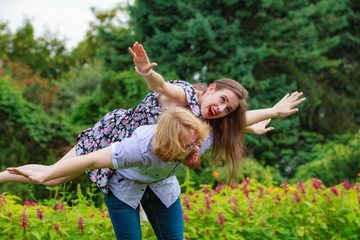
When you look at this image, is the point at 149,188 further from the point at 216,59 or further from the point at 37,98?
the point at 37,98

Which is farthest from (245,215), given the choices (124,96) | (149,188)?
(124,96)

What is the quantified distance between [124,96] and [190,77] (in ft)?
9.36

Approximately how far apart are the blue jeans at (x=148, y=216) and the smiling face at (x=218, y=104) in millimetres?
553

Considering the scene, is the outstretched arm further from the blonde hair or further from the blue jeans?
the blue jeans

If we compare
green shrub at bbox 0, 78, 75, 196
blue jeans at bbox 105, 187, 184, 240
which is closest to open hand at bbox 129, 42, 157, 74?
blue jeans at bbox 105, 187, 184, 240

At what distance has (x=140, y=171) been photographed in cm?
197

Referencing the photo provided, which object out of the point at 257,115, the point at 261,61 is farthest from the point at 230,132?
the point at 261,61

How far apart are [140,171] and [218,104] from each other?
0.56m

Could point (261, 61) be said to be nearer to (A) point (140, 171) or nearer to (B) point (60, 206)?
(B) point (60, 206)

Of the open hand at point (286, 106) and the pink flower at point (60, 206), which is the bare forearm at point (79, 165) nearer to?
Result: the pink flower at point (60, 206)

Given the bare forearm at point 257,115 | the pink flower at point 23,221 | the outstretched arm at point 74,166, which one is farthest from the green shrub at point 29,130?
the outstretched arm at point 74,166

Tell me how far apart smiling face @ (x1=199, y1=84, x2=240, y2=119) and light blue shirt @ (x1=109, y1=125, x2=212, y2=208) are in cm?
19

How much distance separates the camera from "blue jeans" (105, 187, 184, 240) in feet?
6.70

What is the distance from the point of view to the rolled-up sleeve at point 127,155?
1712 mm
